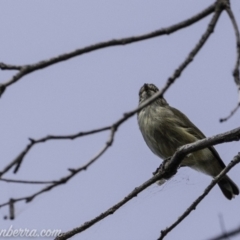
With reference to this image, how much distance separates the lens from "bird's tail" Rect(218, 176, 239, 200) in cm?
809

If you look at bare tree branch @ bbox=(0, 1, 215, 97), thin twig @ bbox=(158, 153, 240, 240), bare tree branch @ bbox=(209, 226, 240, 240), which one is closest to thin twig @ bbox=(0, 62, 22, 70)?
bare tree branch @ bbox=(0, 1, 215, 97)

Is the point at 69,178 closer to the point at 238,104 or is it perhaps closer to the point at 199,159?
the point at 238,104

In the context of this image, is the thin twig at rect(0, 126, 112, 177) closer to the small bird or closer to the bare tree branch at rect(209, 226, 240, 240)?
the bare tree branch at rect(209, 226, 240, 240)

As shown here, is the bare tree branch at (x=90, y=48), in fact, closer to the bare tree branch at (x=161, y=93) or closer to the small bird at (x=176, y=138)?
the bare tree branch at (x=161, y=93)

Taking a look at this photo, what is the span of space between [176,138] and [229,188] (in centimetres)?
88

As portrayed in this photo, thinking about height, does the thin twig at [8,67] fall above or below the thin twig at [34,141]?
above

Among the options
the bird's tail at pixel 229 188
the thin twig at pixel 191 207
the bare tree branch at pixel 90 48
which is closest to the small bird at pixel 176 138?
the bird's tail at pixel 229 188

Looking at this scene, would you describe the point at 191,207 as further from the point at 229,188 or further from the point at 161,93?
the point at 229,188

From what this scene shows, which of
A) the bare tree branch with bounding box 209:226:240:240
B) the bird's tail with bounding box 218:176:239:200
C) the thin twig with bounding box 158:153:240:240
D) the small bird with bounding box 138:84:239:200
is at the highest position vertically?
the small bird with bounding box 138:84:239:200

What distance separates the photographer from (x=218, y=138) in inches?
181

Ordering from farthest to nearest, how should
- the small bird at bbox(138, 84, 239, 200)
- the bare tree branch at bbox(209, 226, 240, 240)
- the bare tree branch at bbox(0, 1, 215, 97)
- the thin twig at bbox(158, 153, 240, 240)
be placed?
the small bird at bbox(138, 84, 239, 200), the thin twig at bbox(158, 153, 240, 240), the bare tree branch at bbox(0, 1, 215, 97), the bare tree branch at bbox(209, 226, 240, 240)

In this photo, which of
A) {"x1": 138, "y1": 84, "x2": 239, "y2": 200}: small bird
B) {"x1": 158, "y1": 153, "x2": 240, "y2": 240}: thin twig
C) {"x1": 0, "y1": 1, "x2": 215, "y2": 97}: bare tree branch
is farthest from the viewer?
{"x1": 138, "y1": 84, "x2": 239, "y2": 200}: small bird

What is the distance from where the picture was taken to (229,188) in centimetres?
814

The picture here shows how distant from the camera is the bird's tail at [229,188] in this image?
8.09 meters
